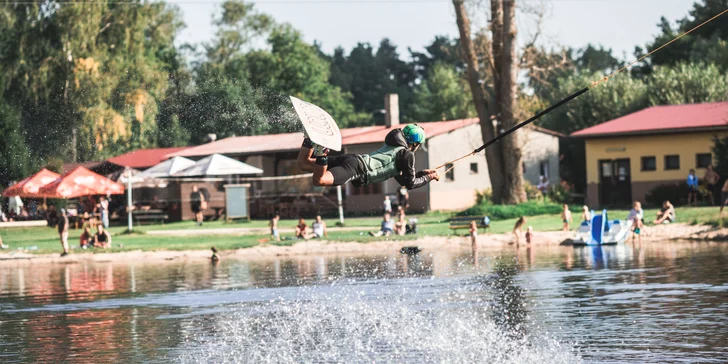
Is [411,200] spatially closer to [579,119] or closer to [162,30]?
[579,119]

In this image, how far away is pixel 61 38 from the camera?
58.6 meters

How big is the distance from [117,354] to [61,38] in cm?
4478

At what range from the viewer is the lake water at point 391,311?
1639cm

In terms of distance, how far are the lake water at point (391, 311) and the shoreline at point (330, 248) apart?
3.91 meters

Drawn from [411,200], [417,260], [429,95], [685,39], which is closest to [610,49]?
[429,95]

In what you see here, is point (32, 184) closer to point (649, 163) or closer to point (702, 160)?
point (649, 163)

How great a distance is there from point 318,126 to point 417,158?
43.9 meters

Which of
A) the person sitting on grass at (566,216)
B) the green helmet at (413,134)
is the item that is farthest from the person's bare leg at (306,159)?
the person sitting on grass at (566,216)

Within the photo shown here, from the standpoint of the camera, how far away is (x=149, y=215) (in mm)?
56125

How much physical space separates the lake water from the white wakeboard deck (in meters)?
4.01

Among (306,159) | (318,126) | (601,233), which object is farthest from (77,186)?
(318,126)

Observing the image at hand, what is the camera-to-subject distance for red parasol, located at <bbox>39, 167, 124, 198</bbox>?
30266mm

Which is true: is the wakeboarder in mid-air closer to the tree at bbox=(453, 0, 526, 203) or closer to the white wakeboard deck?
the white wakeboard deck

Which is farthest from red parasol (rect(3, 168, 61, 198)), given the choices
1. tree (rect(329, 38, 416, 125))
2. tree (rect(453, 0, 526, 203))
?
tree (rect(329, 38, 416, 125))
